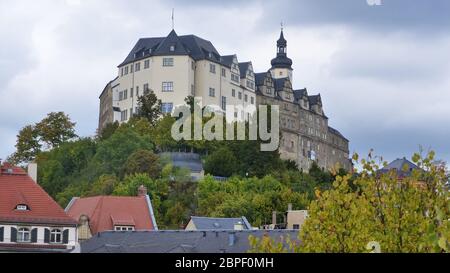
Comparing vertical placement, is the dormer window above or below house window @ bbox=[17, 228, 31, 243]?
above

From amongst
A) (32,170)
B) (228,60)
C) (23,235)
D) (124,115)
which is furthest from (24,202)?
(228,60)

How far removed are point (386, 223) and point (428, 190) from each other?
115cm

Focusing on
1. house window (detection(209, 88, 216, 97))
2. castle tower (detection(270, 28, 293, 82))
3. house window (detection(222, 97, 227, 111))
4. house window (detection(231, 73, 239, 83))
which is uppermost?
castle tower (detection(270, 28, 293, 82))

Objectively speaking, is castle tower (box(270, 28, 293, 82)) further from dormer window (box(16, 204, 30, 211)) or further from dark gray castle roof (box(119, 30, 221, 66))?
dormer window (box(16, 204, 30, 211))

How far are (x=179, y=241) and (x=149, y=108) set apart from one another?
6864 centimetres

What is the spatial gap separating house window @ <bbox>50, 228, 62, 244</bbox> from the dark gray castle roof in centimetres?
6751

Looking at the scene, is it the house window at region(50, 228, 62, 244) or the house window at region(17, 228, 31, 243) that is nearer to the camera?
the house window at region(17, 228, 31, 243)

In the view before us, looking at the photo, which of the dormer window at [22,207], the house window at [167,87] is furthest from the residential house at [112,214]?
the house window at [167,87]

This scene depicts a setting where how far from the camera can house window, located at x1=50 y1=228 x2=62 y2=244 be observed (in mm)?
64188

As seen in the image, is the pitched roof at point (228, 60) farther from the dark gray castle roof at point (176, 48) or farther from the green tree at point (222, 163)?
the green tree at point (222, 163)

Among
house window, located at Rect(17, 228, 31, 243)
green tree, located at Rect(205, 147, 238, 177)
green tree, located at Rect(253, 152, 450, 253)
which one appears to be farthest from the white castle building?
green tree, located at Rect(253, 152, 450, 253)

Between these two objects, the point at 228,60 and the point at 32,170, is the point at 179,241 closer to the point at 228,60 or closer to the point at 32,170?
the point at 32,170

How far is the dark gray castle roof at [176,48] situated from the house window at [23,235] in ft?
224

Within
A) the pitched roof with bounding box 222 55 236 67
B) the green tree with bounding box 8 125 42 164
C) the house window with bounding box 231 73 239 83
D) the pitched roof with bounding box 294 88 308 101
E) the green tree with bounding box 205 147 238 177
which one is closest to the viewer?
the green tree with bounding box 205 147 238 177
